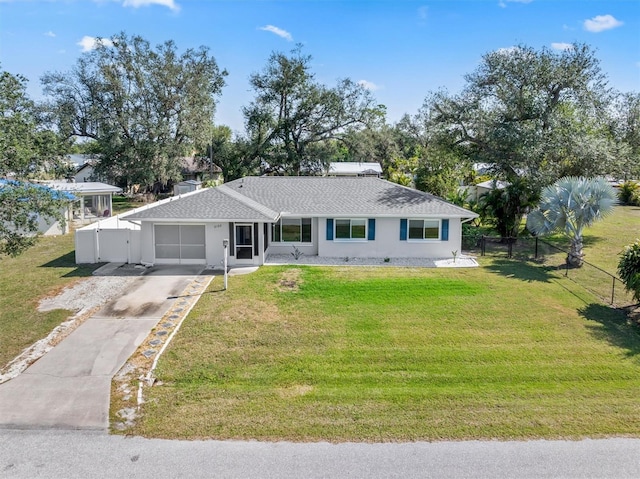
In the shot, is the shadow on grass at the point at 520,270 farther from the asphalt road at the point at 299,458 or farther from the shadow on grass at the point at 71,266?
the shadow on grass at the point at 71,266

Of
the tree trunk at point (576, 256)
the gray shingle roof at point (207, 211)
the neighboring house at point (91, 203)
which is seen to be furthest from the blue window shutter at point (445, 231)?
the neighboring house at point (91, 203)

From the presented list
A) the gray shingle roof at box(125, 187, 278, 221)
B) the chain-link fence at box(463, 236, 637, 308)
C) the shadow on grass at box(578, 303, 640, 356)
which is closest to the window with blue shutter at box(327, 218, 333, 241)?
the gray shingle roof at box(125, 187, 278, 221)

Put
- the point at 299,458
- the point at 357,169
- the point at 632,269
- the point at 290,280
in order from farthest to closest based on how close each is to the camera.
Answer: the point at 357,169 → the point at 290,280 → the point at 632,269 → the point at 299,458

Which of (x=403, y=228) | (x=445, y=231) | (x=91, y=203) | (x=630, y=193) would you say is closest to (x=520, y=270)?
(x=445, y=231)

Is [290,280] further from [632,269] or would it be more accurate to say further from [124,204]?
[124,204]

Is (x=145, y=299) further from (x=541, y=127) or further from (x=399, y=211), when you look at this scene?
(x=541, y=127)
